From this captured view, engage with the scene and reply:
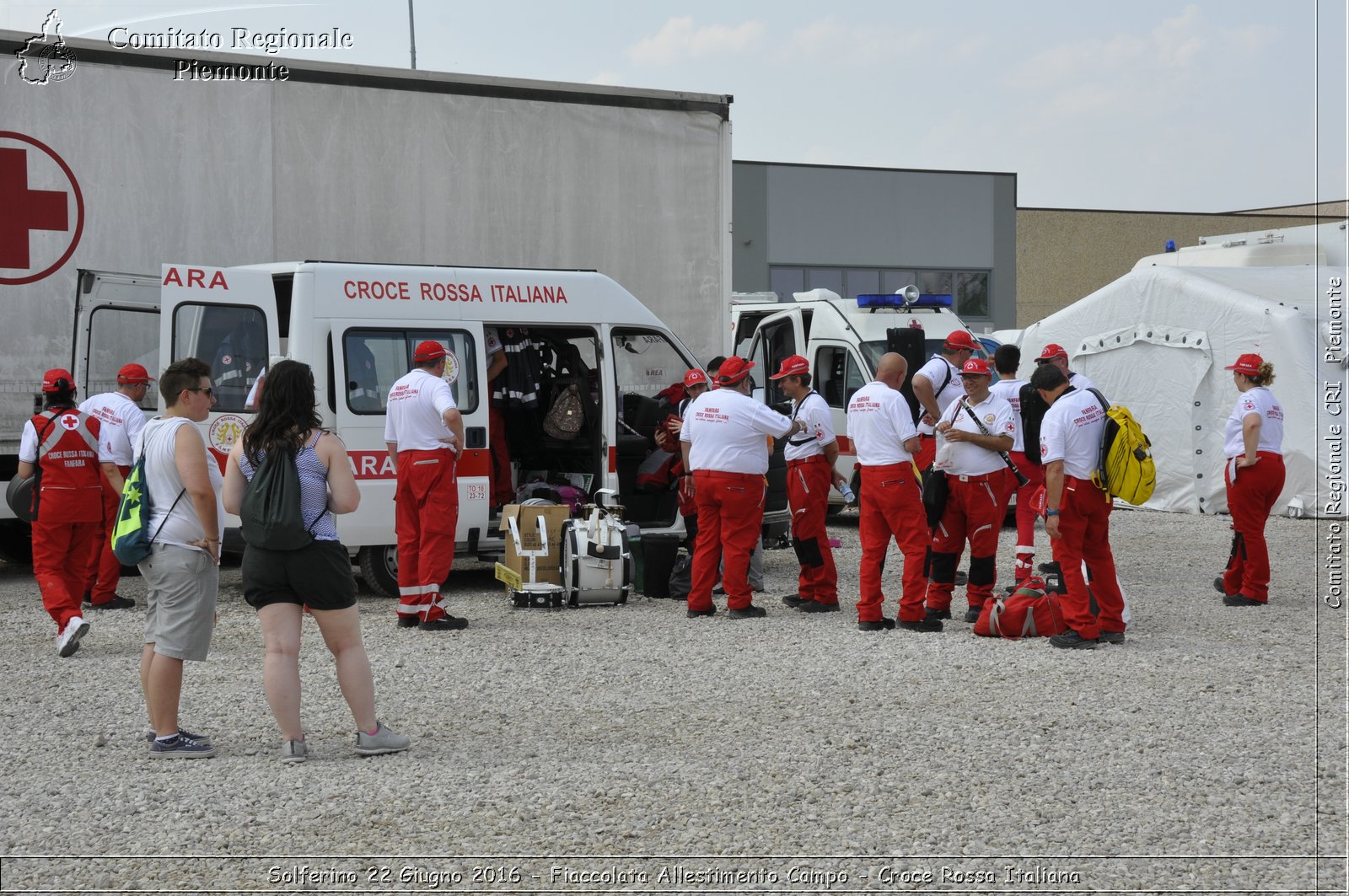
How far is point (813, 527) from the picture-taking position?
8984 millimetres

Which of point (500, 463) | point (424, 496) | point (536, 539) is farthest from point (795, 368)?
point (424, 496)

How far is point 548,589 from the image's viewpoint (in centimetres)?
909

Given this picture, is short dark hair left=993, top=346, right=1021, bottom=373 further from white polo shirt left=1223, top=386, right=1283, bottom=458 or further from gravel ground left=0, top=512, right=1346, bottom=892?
gravel ground left=0, top=512, right=1346, bottom=892

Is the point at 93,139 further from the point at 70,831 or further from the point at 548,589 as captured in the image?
the point at 70,831

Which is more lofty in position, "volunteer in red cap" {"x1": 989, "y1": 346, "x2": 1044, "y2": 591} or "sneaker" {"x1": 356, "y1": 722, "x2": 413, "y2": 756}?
"volunteer in red cap" {"x1": 989, "y1": 346, "x2": 1044, "y2": 591}

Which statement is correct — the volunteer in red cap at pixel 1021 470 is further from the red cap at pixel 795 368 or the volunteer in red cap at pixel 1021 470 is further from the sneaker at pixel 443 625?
the sneaker at pixel 443 625

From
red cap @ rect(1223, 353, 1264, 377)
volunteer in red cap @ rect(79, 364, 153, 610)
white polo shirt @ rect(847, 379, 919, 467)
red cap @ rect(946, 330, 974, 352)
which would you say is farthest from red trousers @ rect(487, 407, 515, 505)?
red cap @ rect(1223, 353, 1264, 377)

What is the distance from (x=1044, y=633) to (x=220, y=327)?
5.83 meters

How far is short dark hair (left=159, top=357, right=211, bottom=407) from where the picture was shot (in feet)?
18.0

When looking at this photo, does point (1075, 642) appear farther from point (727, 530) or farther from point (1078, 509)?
point (727, 530)

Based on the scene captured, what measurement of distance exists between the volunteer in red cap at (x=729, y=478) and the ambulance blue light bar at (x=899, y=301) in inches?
207

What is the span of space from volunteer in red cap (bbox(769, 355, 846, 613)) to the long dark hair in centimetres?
434

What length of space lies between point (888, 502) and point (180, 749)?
14.1ft

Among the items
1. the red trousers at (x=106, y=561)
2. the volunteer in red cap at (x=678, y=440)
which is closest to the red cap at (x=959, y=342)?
the volunteer in red cap at (x=678, y=440)
